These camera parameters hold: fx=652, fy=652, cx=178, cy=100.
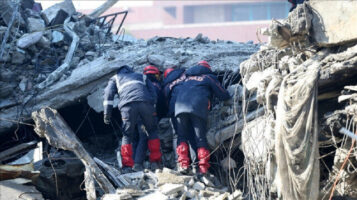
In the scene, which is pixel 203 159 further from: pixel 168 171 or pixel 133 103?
pixel 133 103

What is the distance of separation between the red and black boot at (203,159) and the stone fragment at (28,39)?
5212mm

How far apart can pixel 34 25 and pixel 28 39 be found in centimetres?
125

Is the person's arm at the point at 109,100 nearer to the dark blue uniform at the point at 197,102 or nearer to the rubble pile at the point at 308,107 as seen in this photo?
the dark blue uniform at the point at 197,102

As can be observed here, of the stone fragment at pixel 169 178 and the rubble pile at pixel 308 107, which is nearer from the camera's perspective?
the rubble pile at pixel 308 107

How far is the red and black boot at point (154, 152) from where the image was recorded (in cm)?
1130

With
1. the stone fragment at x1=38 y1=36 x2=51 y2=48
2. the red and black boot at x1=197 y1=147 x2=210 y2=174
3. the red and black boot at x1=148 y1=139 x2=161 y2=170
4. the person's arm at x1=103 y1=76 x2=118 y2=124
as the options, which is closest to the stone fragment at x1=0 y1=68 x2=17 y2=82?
the stone fragment at x1=38 y1=36 x2=51 y2=48

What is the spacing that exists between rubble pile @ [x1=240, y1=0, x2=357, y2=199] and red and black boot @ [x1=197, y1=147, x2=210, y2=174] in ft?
3.62

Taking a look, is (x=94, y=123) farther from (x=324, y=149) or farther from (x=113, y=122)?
(x=324, y=149)

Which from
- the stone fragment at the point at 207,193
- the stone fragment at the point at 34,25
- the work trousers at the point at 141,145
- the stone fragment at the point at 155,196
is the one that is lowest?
the stone fragment at the point at 207,193

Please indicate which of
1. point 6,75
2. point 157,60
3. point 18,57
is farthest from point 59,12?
point 157,60

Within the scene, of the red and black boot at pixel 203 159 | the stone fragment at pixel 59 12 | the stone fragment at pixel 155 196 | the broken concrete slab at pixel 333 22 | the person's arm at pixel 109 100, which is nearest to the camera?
the broken concrete slab at pixel 333 22

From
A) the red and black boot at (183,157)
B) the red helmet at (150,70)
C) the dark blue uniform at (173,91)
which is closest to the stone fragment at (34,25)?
the red helmet at (150,70)

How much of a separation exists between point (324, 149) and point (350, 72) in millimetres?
1152

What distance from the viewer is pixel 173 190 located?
9.95 m
